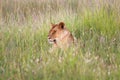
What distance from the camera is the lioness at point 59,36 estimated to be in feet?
16.8

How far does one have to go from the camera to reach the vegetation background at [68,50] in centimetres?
381

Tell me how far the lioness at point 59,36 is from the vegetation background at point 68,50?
5.3 inches

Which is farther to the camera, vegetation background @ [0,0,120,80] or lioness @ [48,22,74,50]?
lioness @ [48,22,74,50]

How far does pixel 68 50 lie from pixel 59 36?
88 centimetres

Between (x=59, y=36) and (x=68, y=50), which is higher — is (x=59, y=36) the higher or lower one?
the lower one

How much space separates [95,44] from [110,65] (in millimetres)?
966

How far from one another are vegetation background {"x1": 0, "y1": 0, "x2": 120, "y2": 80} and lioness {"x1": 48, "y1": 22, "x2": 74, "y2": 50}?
0.14 m

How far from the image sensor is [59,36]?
518 centimetres

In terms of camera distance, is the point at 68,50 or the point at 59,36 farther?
the point at 59,36

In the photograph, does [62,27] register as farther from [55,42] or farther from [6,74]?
[6,74]

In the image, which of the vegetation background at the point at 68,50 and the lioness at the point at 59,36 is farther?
the lioness at the point at 59,36

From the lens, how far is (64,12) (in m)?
6.87

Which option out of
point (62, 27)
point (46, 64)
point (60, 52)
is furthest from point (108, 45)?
point (46, 64)

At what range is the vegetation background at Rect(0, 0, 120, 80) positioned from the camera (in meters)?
3.81
